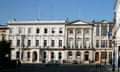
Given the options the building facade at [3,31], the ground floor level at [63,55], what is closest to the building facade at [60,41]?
the ground floor level at [63,55]

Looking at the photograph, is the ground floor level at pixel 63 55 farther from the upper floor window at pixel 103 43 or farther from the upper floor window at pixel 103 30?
the upper floor window at pixel 103 30

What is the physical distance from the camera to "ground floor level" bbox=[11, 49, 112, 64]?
89250mm

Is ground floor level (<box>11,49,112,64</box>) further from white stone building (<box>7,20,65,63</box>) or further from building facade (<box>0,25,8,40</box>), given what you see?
building facade (<box>0,25,8,40</box>)

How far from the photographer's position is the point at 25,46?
303ft

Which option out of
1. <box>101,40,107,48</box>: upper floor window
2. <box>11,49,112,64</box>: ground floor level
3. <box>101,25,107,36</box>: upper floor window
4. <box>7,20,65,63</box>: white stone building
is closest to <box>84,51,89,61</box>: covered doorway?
<box>11,49,112,64</box>: ground floor level

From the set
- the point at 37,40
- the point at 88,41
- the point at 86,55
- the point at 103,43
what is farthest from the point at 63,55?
the point at 103,43

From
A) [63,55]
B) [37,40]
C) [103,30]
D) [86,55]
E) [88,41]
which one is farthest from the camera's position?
[37,40]

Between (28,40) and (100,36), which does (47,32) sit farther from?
(100,36)

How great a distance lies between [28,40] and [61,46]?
967 centimetres

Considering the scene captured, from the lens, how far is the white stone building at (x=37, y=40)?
299 feet

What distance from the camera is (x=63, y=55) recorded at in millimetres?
90875

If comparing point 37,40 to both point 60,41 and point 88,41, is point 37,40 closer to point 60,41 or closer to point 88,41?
point 60,41

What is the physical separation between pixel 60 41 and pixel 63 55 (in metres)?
4.01

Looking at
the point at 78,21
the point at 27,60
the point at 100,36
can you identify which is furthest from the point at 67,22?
the point at 27,60
